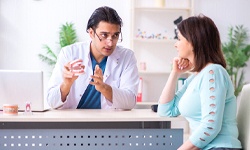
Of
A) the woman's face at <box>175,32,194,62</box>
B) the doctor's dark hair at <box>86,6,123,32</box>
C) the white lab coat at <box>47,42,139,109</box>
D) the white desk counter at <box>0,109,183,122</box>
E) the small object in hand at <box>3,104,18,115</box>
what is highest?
the doctor's dark hair at <box>86,6,123,32</box>

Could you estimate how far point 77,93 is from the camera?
11.2 ft

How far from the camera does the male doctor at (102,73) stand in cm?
326

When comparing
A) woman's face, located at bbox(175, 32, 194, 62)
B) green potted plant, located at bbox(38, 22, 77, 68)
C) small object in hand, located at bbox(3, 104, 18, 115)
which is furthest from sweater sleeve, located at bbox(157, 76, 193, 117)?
green potted plant, located at bbox(38, 22, 77, 68)

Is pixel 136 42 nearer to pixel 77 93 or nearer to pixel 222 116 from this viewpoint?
pixel 77 93

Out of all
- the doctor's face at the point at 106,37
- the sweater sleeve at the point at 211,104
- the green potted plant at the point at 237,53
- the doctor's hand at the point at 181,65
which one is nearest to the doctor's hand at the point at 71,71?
the doctor's face at the point at 106,37

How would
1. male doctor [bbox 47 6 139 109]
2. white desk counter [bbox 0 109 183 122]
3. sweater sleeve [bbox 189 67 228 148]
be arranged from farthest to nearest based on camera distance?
male doctor [bbox 47 6 139 109] < white desk counter [bbox 0 109 183 122] < sweater sleeve [bbox 189 67 228 148]

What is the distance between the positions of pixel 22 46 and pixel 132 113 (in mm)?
3574

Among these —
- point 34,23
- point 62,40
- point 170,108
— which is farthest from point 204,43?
point 34,23

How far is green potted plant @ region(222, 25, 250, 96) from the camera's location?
6.33 m

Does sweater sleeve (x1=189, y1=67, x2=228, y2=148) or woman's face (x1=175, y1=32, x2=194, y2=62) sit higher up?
woman's face (x1=175, y1=32, x2=194, y2=62)

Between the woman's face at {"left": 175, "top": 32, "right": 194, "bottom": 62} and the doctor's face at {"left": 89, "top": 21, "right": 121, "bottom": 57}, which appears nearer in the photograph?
the woman's face at {"left": 175, "top": 32, "right": 194, "bottom": 62}

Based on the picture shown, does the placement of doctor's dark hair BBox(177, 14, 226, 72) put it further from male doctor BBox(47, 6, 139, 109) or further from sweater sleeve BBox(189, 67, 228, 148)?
male doctor BBox(47, 6, 139, 109)

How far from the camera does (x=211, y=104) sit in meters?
2.48

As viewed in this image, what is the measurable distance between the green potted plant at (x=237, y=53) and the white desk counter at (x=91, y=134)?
3.59 metres
